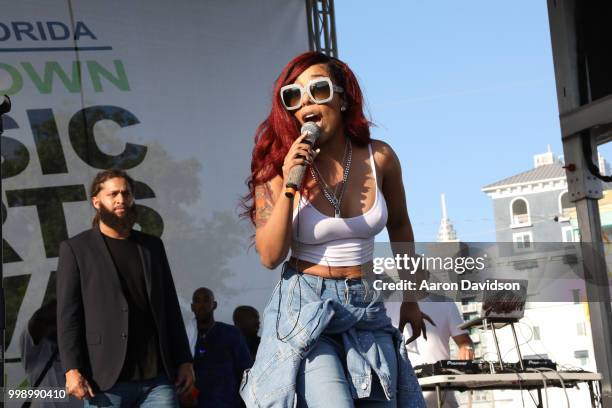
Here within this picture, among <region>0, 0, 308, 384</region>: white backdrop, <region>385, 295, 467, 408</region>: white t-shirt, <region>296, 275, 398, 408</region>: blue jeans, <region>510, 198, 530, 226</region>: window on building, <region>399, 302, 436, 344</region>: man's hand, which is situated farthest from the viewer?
<region>510, 198, 530, 226</region>: window on building

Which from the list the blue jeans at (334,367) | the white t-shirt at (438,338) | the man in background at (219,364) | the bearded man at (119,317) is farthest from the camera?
the man in background at (219,364)

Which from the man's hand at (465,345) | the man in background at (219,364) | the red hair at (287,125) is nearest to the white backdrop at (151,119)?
the man in background at (219,364)

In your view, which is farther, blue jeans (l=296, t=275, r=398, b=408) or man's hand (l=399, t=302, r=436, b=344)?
man's hand (l=399, t=302, r=436, b=344)

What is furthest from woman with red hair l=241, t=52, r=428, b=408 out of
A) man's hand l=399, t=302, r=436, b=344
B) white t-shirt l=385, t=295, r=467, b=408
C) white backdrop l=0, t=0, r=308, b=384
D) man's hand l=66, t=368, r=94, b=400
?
white backdrop l=0, t=0, r=308, b=384

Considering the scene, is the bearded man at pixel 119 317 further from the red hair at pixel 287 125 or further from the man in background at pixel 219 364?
the man in background at pixel 219 364

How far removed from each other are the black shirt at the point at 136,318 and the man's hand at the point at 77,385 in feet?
0.49

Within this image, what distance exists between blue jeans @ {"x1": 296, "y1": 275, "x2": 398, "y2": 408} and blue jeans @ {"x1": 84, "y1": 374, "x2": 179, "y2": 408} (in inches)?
71.7

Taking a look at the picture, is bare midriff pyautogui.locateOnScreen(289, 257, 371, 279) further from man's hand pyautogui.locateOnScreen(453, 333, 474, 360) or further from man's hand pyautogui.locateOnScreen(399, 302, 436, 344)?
man's hand pyautogui.locateOnScreen(453, 333, 474, 360)

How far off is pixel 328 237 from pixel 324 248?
0.03m

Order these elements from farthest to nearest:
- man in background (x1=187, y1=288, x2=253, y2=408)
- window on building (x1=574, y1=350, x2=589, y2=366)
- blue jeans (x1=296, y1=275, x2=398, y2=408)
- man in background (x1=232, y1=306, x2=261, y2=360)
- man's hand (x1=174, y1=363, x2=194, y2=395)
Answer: window on building (x1=574, y1=350, x2=589, y2=366) → man in background (x1=232, y1=306, x2=261, y2=360) → man in background (x1=187, y1=288, x2=253, y2=408) → man's hand (x1=174, y1=363, x2=194, y2=395) → blue jeans (x1=296, y1=275, x2=398, y2=408)

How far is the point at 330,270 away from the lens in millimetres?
2658

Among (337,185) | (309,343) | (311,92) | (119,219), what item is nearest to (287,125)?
(311,92)

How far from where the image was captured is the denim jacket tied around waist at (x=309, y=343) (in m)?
2.51

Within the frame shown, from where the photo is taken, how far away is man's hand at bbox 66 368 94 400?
13.5 ft
